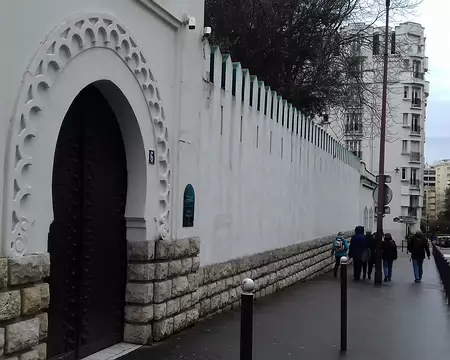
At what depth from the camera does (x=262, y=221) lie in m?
13.1

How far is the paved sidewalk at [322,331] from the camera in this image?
7738 millimetres

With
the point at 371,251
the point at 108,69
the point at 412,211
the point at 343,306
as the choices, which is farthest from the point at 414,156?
the point at 108,69

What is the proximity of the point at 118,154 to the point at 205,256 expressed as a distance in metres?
2.80

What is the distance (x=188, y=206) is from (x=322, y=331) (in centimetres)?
293

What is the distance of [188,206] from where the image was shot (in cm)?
889

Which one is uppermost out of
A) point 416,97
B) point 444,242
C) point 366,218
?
point 416,97

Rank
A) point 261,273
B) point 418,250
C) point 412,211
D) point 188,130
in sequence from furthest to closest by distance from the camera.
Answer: point 412,211
point 418,250
point 261,273
point 188,130

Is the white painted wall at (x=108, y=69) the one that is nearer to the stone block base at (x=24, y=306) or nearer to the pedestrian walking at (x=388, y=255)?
the stone block base at (x=24, y=306)

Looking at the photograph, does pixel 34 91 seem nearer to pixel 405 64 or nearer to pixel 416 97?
pixel 405 64

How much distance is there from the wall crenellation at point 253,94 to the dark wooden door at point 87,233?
9.51 feet

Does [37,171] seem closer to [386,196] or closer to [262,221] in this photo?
[262,221]

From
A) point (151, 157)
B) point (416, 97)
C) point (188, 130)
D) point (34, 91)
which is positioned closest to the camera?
point (34, 91)

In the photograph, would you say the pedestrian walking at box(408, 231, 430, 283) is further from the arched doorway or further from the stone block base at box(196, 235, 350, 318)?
the arched doorway

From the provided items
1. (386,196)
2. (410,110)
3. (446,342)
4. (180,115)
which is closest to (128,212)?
(180,115)
